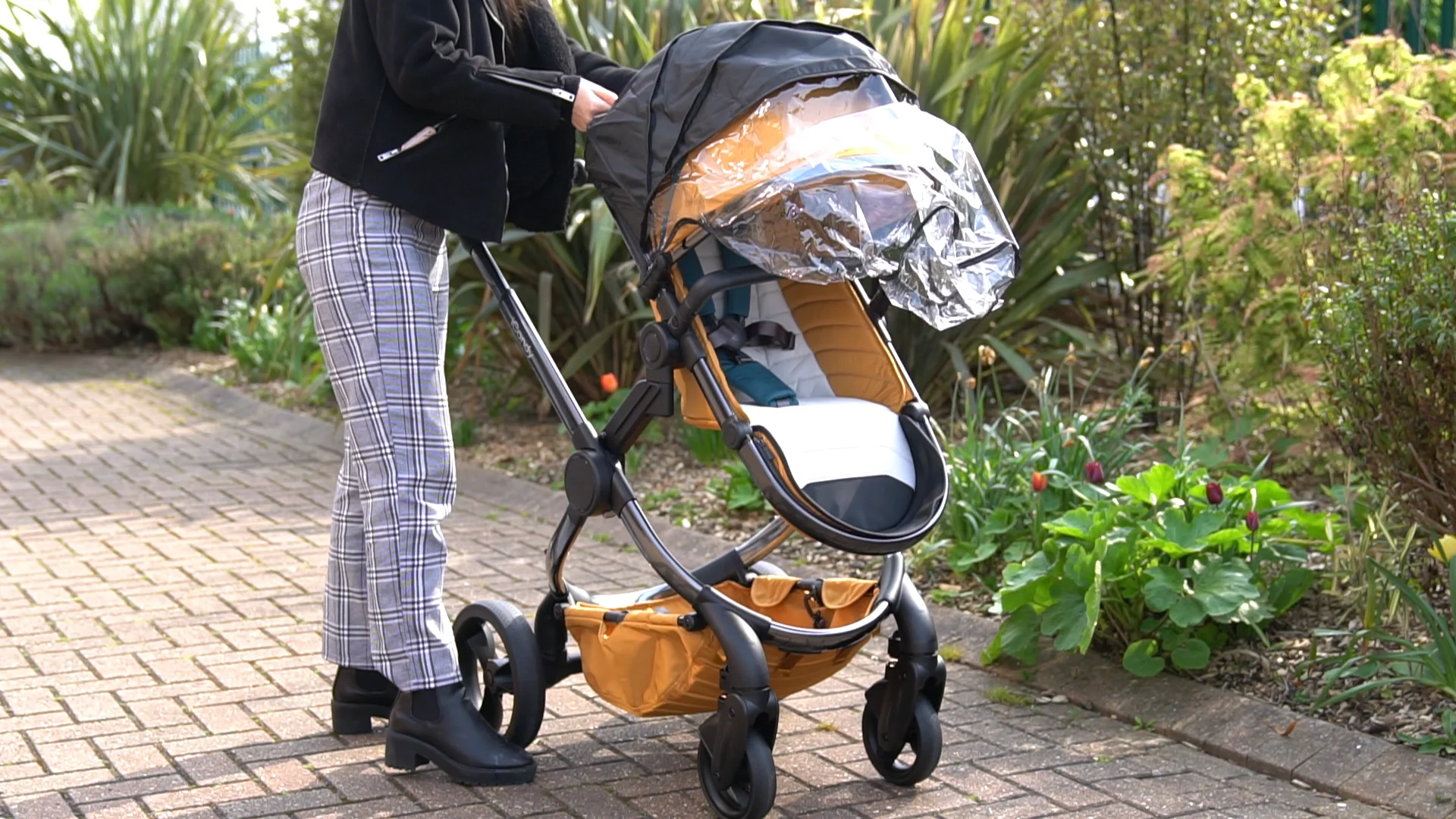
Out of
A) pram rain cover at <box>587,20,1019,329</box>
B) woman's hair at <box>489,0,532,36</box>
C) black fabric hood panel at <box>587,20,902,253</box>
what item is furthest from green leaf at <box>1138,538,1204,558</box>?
woman's hair at <box>489,0,532,36</box>

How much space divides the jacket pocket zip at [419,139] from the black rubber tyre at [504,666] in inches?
41.2

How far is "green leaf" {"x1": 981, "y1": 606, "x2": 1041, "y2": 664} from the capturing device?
432 cm

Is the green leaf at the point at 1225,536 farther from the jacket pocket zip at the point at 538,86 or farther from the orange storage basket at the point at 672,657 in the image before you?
the jacket pocket zip at the point at 538,86

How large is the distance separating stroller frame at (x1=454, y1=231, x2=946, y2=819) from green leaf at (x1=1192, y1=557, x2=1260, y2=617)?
3.01ft

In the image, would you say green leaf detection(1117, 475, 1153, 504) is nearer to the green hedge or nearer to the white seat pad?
the white seat pad

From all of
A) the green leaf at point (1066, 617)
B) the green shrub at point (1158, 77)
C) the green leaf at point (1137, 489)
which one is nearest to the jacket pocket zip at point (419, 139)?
the green leaf at point (1066, 617)

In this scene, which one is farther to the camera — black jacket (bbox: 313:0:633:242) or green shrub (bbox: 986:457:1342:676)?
green shrub (bbox: 986:457:1342:676)

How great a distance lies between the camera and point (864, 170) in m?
3.12

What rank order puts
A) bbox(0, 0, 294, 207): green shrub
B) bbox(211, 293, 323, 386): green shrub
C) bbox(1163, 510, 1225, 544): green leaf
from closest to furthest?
bbox(1163, 510, 1225, 544): green leaf → bbox(211, 293, 323, 386): green shrub → bbox(0, 0, 294, 207): green shrub

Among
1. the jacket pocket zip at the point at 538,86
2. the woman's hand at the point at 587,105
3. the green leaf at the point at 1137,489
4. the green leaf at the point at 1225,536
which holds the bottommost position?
the green leaf at the point at 1225,536

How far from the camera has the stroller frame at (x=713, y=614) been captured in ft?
10.5

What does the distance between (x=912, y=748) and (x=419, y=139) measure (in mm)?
1755

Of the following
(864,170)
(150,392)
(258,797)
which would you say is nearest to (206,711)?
(258,797)

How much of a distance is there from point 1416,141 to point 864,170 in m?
2.76
